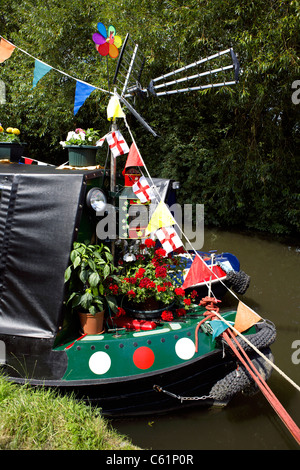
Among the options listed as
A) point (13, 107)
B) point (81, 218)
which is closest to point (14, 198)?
point (81, 218)

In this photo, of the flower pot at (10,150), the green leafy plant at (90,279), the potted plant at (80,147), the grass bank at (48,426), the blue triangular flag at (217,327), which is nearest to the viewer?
the grass bank at (48,426)

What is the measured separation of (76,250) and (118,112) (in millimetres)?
1732

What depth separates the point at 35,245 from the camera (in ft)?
12.9

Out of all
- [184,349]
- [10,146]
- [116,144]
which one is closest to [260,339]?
[184,349]

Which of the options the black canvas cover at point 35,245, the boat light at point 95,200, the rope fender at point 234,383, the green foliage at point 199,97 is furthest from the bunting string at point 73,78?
the green foliage at point 199,97

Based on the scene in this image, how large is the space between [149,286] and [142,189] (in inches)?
46.8

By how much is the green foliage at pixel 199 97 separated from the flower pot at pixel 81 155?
17.9 feet

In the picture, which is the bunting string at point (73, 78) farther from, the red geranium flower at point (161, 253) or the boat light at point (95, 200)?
the red geranium flower at point (161, 253)

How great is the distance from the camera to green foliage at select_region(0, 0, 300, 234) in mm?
9141

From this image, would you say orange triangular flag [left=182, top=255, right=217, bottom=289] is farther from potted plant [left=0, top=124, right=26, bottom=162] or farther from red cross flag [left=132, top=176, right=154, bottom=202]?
potted plant [left=0, top=124, right=26, bottom=162]

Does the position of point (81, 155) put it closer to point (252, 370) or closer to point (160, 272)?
point (160, 272)

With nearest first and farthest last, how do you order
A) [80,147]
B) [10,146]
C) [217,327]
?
[217,327] < [80,147] < [10,146]

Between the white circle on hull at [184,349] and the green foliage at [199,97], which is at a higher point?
the green foliage at [199,97]

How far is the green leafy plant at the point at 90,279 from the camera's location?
380 cm
